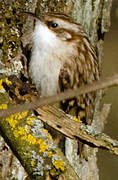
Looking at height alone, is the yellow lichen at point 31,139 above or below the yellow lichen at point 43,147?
above

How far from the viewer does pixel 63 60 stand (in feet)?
7.99

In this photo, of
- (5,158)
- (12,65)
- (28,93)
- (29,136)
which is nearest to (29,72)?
(12,65)

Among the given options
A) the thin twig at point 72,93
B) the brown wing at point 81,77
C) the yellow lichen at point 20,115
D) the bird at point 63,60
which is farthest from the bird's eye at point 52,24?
the thin twig at point 72,93

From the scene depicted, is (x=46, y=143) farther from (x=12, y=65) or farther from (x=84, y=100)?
(x=84, y=100)

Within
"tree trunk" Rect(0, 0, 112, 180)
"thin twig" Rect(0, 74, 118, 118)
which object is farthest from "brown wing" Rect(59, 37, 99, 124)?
"thin twig" Rect(0, 74, 118, 118)

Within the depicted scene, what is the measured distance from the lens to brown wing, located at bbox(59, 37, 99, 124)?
2428mm

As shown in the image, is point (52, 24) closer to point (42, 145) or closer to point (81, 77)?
point (81, 77)

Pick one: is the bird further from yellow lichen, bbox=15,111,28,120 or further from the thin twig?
the thin twig

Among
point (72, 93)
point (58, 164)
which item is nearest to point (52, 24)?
point (58, 164)

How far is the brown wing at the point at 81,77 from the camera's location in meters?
2.43

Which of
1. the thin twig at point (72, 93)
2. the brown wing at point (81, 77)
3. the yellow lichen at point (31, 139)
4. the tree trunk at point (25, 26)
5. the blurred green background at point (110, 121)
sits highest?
the thin twig at point (72, 93)

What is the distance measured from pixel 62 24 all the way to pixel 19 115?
72 cm

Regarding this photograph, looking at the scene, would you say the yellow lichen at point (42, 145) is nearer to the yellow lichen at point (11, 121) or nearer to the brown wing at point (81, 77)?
the yellow lichen at point (11, 121)

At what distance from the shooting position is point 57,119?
186 centimetres
